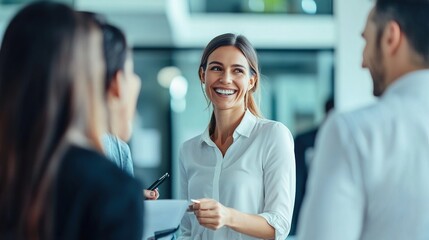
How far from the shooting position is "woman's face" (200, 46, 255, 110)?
3.12 metres

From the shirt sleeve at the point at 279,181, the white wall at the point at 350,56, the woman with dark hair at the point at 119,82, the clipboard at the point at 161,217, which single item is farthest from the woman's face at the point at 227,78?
the white wall at the point at 350,56

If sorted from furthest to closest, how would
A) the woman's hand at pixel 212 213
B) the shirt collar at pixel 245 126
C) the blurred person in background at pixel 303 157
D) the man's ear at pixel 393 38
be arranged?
1. the blurred person in background at pixel 303 157
2. the shirt collar at pixel 245 126
3. the woman's hand at pixel 212 213
4. the man's ear at pixel 393 38

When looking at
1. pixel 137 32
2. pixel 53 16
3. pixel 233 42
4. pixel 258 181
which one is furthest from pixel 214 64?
pixel 137 32

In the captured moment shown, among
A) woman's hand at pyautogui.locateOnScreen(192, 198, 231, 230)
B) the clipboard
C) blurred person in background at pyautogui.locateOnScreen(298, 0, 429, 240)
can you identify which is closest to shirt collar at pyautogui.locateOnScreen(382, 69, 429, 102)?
blurred person in background at pyautogui.locateOnScreen(298, 0, 429, 240)

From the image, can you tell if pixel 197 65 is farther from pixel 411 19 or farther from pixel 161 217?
pixel 411 19

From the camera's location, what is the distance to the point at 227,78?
3.11 m

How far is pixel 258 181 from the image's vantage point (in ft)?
9.84

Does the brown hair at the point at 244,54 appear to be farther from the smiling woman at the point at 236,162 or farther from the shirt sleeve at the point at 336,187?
the shirt sleeve at the point at 336,187

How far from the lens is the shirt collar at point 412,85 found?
1.90 meters

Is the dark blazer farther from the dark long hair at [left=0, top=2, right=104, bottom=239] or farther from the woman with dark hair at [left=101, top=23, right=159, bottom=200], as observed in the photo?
the woman with dark hair at [left=101, top=23, right=159, bottom=200]

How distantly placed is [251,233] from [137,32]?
19.0 ft

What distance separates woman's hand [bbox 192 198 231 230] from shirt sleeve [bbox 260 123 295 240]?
0.55ft

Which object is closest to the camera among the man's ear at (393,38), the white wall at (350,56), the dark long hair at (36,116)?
the dark long hair at (36,116)

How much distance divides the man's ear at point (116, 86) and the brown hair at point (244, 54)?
4.92 feet
